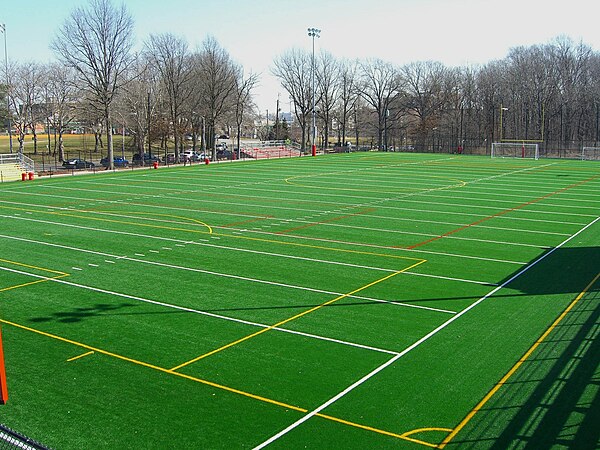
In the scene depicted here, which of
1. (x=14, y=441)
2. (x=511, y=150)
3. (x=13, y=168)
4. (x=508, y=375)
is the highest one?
(x=511, y=150)

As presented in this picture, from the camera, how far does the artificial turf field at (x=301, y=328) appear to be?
32.8 feet

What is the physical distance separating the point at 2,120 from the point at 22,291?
6617cm

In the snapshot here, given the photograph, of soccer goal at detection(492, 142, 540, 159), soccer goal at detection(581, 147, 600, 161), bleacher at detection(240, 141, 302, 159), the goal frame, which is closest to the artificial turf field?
soccer goal at detection(581, 147, 600, 161)

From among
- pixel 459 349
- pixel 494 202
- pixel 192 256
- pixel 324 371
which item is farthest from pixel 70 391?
pixel 494 202

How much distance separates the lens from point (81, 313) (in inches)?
605

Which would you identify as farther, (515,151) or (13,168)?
(515,151)

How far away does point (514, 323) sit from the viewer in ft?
47.9

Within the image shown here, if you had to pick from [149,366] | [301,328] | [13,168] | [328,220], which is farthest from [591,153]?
[149,366]

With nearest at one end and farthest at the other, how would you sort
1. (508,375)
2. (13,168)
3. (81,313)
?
(508,375), (81,313), (13,168)

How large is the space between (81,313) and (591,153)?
233 ft

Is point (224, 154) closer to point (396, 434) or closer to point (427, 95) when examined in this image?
point (427, 95)

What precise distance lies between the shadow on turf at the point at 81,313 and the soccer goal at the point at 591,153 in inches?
2674

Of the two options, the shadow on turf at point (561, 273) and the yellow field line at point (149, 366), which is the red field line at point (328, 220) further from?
the yellow field line at point (149, 366)

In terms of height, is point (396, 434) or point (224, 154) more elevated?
point (224, 154)
